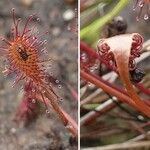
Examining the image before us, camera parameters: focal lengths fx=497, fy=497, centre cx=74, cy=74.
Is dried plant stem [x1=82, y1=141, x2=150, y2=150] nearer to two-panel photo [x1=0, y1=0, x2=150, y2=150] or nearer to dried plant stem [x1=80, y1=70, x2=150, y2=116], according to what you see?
two-panel photo [x1=0, y1=0, x2=150, y2=150]

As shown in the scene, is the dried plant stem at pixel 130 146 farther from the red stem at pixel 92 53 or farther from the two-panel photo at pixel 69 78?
the red stem at pixel 92 53

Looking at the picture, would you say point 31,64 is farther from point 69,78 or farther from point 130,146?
point 130,146

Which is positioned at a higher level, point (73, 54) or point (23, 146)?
point (73, 54)

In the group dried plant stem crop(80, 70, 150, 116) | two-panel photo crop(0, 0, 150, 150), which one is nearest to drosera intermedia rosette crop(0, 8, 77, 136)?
two-panel photo crop(0, 0, 150, 150)

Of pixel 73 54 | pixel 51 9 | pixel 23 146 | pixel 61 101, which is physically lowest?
pixel 23 146

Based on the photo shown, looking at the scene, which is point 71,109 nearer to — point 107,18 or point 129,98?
point 129,98

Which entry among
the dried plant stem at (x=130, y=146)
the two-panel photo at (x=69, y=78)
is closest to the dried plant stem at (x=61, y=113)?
the two-panel photo at (x=69, y=78)

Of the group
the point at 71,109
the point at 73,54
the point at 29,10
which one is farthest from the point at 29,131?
the point at 29,10
